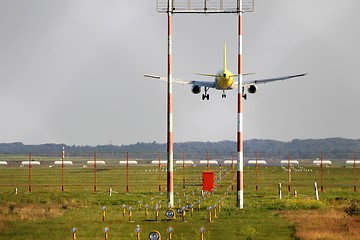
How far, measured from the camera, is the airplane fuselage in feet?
260

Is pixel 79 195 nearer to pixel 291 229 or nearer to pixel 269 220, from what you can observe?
pixel 269 220

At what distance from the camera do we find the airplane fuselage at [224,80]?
260ft

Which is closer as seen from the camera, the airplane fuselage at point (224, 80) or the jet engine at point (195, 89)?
the jet engine at point (195, 89)

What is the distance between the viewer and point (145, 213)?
44.3m

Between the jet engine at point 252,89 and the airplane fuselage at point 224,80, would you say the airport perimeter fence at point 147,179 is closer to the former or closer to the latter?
the jet engine at point 252,89

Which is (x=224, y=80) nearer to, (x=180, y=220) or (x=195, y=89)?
(x=195, y=89)

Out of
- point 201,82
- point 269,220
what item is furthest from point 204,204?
point 201,82

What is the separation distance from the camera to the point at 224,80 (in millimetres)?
79500

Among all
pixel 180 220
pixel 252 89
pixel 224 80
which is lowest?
pixel 180 220

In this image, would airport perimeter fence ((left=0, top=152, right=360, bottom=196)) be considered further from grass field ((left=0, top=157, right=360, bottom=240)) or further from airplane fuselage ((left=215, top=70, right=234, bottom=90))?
grass field ((left=0, top=157, right=360, bottom=240))

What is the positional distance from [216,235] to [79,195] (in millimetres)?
30966

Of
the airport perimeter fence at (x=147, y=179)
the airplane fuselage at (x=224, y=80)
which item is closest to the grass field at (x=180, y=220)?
the airport perimeter fence at (x=147, y=179)

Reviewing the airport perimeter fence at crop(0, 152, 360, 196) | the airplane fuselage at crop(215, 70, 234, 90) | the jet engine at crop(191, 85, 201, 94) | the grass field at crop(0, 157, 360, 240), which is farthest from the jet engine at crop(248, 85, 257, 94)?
the grass field at crop(0, 157, 360, 240)

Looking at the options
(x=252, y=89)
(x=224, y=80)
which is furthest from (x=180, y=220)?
(x=224, y=80)
